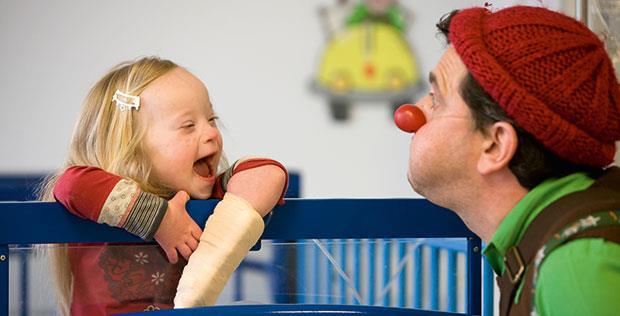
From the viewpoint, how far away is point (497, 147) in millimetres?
778

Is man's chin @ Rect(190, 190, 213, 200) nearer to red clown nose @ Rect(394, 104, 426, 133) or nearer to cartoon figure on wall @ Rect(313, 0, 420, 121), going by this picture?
red clown nose @ Rect(394, 104, 426, 133)

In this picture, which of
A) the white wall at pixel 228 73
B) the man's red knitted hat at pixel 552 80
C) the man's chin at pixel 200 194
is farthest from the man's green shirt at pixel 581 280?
the white wall at pixel 228 73

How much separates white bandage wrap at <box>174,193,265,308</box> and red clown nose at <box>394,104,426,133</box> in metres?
0.22

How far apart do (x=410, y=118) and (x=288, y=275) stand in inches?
11.2

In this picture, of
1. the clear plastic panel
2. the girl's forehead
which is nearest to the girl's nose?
the girl's forehead

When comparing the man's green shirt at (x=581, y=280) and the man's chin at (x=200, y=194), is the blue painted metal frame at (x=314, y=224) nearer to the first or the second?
the man's chin at (x=200, y=194)

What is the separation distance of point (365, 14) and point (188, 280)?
6.51 feet

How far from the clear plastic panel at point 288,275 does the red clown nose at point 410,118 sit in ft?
0.81

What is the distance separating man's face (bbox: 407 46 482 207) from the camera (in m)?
0.79

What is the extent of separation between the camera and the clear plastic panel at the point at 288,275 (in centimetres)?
97

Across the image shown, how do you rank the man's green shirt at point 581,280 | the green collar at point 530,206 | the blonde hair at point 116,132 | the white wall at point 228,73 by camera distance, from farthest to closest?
1. the white wall at point 228,73
2. the blonde hair at point 116,132
3. the green collar at point 530,206
4. the man's green shirt at point 581,280

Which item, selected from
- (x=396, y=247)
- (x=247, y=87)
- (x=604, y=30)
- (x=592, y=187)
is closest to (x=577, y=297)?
(x=592, y=187)

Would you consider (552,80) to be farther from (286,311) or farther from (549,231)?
(286,311)

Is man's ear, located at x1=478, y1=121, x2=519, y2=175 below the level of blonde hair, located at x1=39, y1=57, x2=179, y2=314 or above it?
above
